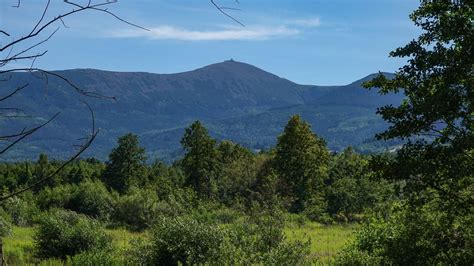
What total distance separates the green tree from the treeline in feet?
0.45

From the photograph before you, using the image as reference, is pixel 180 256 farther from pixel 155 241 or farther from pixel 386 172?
pixel 386 172

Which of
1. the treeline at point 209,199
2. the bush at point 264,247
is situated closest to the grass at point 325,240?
the treeline at point 209,199

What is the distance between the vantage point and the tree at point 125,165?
74688 mm

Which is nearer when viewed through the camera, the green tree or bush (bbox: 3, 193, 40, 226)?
bush (bbox: 3, 193, 40, 226)

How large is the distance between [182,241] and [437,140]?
939 centimetres

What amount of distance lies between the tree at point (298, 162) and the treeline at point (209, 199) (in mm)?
123

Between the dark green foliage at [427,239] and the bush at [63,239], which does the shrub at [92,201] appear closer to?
the bush at [63,239]

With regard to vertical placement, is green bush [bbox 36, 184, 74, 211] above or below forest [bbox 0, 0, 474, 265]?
below

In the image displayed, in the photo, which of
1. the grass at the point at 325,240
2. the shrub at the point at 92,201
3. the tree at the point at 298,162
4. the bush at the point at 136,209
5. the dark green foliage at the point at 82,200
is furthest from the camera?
the tree at the point at 298,162

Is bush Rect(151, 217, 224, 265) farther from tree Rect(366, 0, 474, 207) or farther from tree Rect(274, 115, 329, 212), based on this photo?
tree Rect(274, 115, 329, 212)

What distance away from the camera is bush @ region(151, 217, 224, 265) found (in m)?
17.7

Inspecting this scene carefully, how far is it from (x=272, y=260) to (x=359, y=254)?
10.9 feet

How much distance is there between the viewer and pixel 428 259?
13250 mm

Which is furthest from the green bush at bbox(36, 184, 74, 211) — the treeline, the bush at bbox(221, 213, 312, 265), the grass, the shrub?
the bush at bbox(221, 213, 312, 265)
